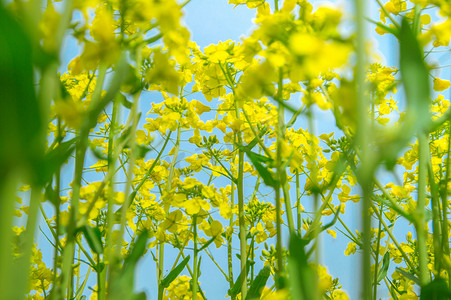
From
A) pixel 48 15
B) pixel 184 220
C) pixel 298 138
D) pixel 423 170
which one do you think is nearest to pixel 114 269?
pixel 48 15

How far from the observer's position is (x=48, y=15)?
0.44 m

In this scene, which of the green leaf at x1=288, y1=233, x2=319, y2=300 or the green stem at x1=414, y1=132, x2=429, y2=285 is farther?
the green stem at x1=414, y1=132, x2=429, y2=285

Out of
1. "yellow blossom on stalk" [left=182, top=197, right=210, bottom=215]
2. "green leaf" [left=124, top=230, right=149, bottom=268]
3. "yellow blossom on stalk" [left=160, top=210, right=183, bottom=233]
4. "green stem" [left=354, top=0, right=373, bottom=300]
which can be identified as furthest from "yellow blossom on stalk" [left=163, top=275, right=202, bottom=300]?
"green stem" [left=354, top=0, right=373, bottom=300]

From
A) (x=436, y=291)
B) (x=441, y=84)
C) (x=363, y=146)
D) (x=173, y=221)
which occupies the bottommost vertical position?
(x=436, y=291)

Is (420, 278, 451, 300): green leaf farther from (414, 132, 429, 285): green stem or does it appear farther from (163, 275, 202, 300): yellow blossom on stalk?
(163, 275, 202, 300): yellow blossom on stalk

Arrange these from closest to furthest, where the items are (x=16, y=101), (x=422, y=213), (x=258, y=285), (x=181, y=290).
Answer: (x=16, y=101), (x=422, y=213), (x=258, y=285), (x=181, y=290)

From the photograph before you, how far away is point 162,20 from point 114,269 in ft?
0.93

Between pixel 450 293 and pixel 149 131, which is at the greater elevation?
pixel 149 131

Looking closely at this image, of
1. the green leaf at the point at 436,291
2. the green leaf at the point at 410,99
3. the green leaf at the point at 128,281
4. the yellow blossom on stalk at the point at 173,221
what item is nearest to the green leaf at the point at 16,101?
the green leaf at the point at 128,281

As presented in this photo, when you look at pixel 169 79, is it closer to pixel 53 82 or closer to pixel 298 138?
pixel 53 82

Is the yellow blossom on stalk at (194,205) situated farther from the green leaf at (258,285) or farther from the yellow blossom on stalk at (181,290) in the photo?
the yellow blossom on stalk at (181,290)

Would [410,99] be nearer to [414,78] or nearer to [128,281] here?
[414,78]

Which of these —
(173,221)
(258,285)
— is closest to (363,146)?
(258,285)

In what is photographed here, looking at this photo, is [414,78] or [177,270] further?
[177,270]
